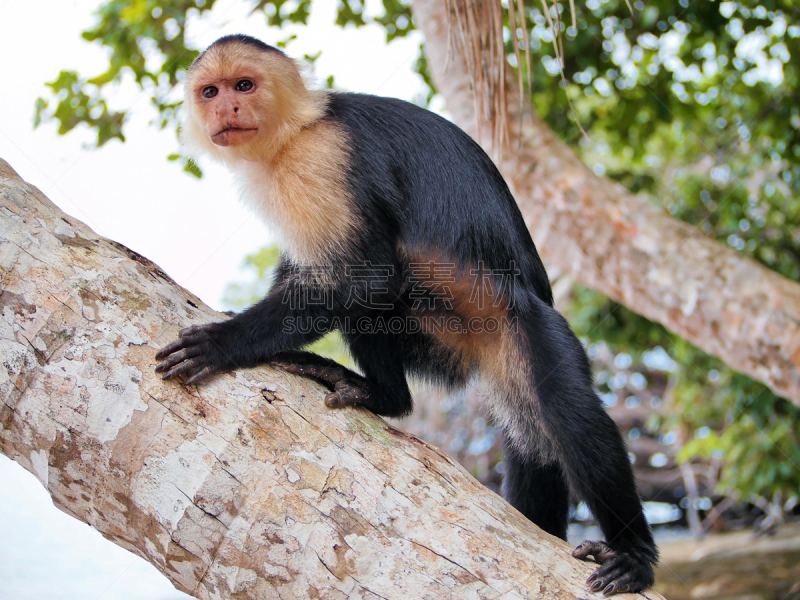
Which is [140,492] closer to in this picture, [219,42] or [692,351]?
[219,42]

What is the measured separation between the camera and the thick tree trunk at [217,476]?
1972 mm

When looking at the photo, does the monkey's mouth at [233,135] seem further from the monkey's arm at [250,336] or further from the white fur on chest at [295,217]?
the monkey's arm at [250,336]

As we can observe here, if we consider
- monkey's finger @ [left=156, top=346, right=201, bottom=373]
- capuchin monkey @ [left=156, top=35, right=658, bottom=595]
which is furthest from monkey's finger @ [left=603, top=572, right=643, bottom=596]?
monkey's finger @ [left=156, top=346, right=201, bottom=373]

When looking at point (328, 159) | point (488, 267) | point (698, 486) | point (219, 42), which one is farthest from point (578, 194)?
point (698, 486)

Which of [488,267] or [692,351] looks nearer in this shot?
[488,267]

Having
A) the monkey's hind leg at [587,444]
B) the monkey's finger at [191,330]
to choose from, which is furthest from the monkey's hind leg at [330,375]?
the monkey's hind leg at [587,444]

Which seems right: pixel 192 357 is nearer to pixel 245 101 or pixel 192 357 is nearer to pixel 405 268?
pixel 405 268

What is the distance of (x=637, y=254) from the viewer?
4609 mm

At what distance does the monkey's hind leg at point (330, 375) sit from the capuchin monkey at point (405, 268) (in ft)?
0.04

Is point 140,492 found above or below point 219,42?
below

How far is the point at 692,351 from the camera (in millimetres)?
7047

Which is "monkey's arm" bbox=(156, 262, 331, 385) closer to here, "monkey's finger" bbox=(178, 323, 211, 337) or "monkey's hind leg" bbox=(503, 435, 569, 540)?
"monkey's finger" bbox=(178, 323, 211, 337)

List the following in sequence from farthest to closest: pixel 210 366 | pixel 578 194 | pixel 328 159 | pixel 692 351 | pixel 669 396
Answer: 1. pixel 669 396
2. pixel 692 351
3. pixel 578 194
4. pixel 328 159
5. pixel 210 366

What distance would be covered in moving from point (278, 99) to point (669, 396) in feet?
23.5
